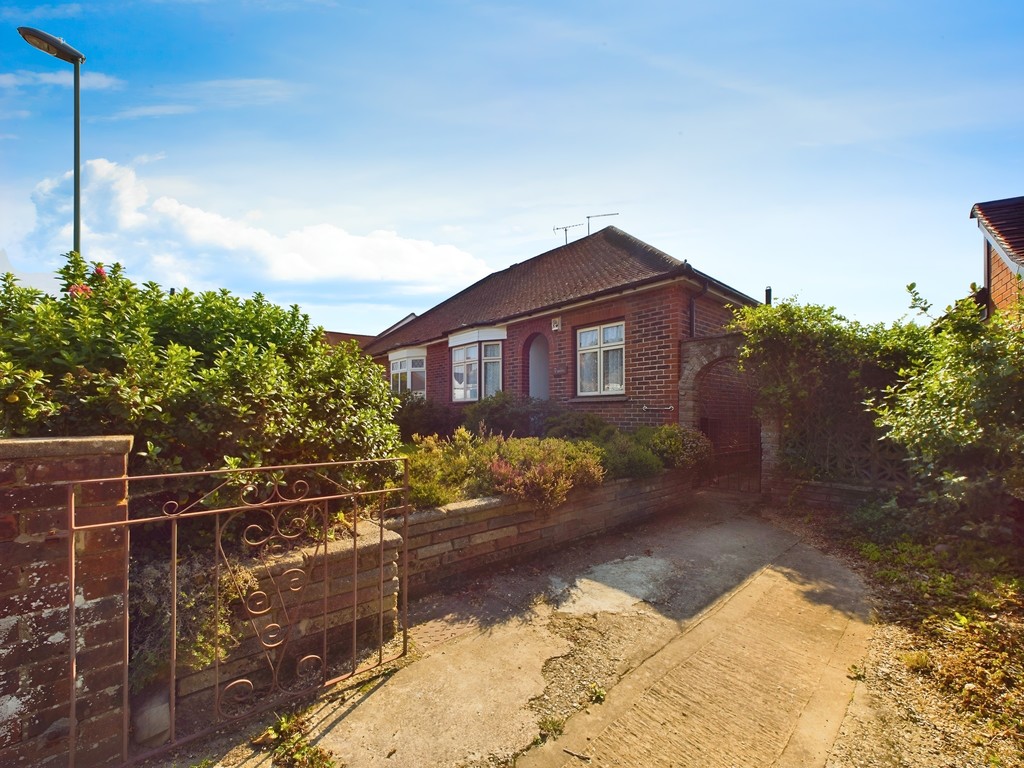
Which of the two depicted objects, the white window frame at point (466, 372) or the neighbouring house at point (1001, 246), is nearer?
the neighbouring house at point (1001, 246)

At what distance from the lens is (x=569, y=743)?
94.4 inches

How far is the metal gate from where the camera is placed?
2332mm

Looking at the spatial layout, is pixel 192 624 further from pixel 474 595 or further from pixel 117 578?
pixel 474 595

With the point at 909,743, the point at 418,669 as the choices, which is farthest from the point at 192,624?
the point at 909,743

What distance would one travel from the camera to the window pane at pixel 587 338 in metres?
10.8

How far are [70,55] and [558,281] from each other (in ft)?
33.0

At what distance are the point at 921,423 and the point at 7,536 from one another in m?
7.31

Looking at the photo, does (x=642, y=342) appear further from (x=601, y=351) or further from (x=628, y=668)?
(x=628, y=668)

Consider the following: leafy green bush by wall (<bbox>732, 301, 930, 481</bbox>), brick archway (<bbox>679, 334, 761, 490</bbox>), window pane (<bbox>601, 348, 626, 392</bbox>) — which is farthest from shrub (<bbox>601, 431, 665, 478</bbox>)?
window pane (<bbox>601, 348, 626, 392</bbox>)

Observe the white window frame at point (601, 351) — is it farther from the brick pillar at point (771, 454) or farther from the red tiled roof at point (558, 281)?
the brick pillar at point (771, 454)

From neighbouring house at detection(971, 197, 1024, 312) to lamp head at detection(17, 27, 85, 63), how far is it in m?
15.1

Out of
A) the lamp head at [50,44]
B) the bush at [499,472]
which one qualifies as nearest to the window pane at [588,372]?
the bush at [499,472]

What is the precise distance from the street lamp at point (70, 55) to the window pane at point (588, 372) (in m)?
9.08

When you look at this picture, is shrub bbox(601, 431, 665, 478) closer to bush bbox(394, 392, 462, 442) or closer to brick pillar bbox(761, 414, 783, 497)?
brick pillar bbox(761, 414, 783, 497)
